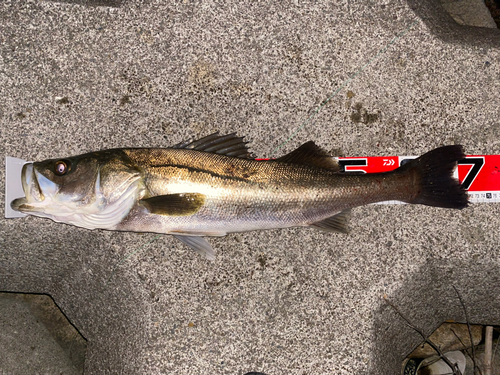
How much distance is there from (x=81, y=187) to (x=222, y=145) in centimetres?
94

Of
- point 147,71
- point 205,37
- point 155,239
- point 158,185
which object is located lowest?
point 155,239

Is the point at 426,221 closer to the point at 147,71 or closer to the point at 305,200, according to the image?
the point at 305,200

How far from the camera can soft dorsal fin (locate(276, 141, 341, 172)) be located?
244 centimetres

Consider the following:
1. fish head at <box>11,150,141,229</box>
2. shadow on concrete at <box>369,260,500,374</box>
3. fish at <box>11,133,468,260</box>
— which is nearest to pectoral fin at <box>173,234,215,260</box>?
fish at <box>11,133,468,260</box>

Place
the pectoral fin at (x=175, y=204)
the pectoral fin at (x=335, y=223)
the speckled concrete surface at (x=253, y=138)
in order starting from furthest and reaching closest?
the speckled concrete surface at (x=253, y=138) < the pectoral fin at (x=335, y=223) < the pectoral fin at (x=175, y=204)

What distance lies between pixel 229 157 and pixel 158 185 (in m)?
0.49

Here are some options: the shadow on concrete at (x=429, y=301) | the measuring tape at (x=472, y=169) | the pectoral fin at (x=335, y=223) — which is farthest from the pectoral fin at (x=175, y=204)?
the shadow on concrete at (x=429, y=301)

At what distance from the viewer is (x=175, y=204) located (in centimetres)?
220

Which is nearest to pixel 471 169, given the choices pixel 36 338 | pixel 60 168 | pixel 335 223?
pixel 335 223

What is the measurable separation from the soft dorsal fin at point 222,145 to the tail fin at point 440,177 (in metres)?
1.11

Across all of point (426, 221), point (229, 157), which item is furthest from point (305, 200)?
point (426, 221)

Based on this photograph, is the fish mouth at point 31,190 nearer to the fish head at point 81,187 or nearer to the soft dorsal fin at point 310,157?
the fish head at point 81,187

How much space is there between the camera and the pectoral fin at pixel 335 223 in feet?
8.20

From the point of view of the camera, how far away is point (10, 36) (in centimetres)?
266
